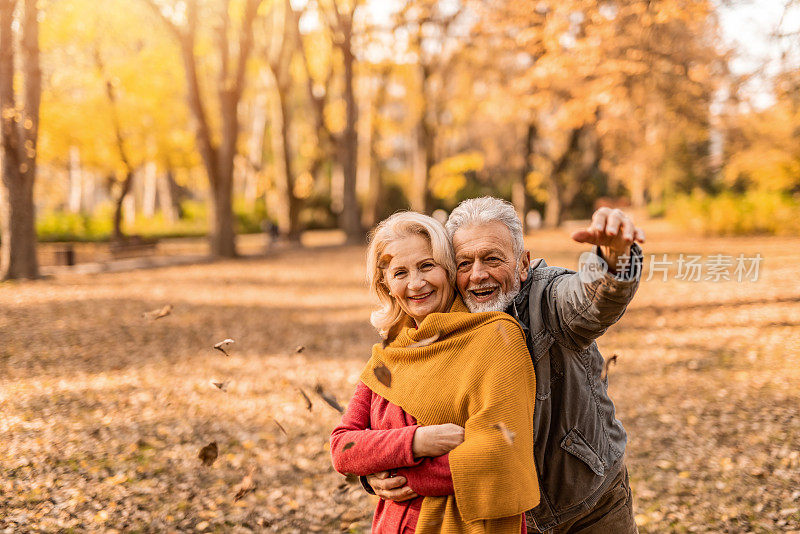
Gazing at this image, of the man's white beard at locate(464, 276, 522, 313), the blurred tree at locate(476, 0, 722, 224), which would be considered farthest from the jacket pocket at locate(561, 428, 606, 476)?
the blurred tree at locate(476, 0, 722, 224)

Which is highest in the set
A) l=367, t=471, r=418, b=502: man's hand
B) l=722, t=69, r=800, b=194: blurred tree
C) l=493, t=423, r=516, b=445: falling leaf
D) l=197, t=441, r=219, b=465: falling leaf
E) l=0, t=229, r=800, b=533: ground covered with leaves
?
l=722, t=69, r=800, b=194: blurred tree

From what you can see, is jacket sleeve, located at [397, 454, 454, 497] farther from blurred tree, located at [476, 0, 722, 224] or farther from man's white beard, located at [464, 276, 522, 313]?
blurred tree, located at [476, 0, 722, 224]

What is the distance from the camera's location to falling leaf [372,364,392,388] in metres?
2.12

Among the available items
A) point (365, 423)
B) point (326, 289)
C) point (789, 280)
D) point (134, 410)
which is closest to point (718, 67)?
point (789, 280)

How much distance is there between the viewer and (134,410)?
21.4 ft

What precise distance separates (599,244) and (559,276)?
33cm

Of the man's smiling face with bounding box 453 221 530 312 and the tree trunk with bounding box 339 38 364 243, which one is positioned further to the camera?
the tree trunk with bounding box 339 38 364 243

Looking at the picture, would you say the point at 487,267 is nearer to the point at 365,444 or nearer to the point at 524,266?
the point at 524,266

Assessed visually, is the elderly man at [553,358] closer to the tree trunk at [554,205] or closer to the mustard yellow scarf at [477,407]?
the mustard yellow scarf at [477,407]

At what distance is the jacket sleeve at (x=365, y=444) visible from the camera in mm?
1968

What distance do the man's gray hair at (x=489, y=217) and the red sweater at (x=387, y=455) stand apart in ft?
2.21

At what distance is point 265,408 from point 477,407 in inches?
218

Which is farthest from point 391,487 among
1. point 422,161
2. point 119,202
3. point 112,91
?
point 422,161

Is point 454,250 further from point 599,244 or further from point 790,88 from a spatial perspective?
point 790,88
